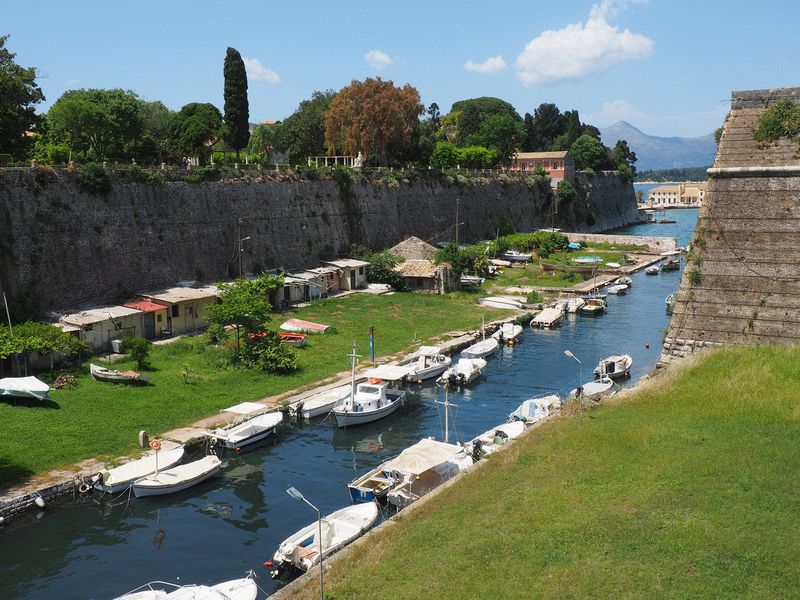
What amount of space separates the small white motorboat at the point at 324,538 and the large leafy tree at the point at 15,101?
26.0 m

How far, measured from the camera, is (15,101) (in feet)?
114

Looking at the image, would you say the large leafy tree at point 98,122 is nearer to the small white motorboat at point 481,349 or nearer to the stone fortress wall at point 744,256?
the small white motorboat at point 481,349

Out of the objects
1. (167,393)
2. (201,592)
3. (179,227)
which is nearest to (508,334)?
(167,393)

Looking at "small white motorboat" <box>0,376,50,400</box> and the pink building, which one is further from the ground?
the pink building

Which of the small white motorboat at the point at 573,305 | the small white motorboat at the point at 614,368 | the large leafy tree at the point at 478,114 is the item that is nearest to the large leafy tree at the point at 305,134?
the large leafy tree at the point at 478,114

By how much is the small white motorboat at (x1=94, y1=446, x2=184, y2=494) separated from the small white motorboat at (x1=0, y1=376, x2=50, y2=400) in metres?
4.99

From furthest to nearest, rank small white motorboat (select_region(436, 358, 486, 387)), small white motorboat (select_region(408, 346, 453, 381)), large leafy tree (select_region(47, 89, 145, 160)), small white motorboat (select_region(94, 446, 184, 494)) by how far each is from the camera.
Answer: large leafy tree (select_region(47, 89, 145, 160)) → small white motorboat (select_region(408, 346, 453, 381)) → small white motorboat (select_region(436, 358, 486, 387)) → small white motorboat (select_region(94, 446, 184, 494))

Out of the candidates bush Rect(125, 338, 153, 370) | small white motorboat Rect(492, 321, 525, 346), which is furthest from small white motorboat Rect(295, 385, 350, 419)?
small white motorboat Rect(492, 321, 525, 346)

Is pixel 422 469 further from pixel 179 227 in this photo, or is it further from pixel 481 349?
pixel 179 227

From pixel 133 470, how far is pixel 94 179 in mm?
19855

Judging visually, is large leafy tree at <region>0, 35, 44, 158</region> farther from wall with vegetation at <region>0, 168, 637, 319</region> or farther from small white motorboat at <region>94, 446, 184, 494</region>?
small white motorboat at <region>94, 446, 184, 494</region>

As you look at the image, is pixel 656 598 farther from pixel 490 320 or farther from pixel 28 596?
pixel 490 320

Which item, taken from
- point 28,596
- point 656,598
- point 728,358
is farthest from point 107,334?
point 656,598

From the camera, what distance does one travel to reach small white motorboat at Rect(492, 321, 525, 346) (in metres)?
37.5
